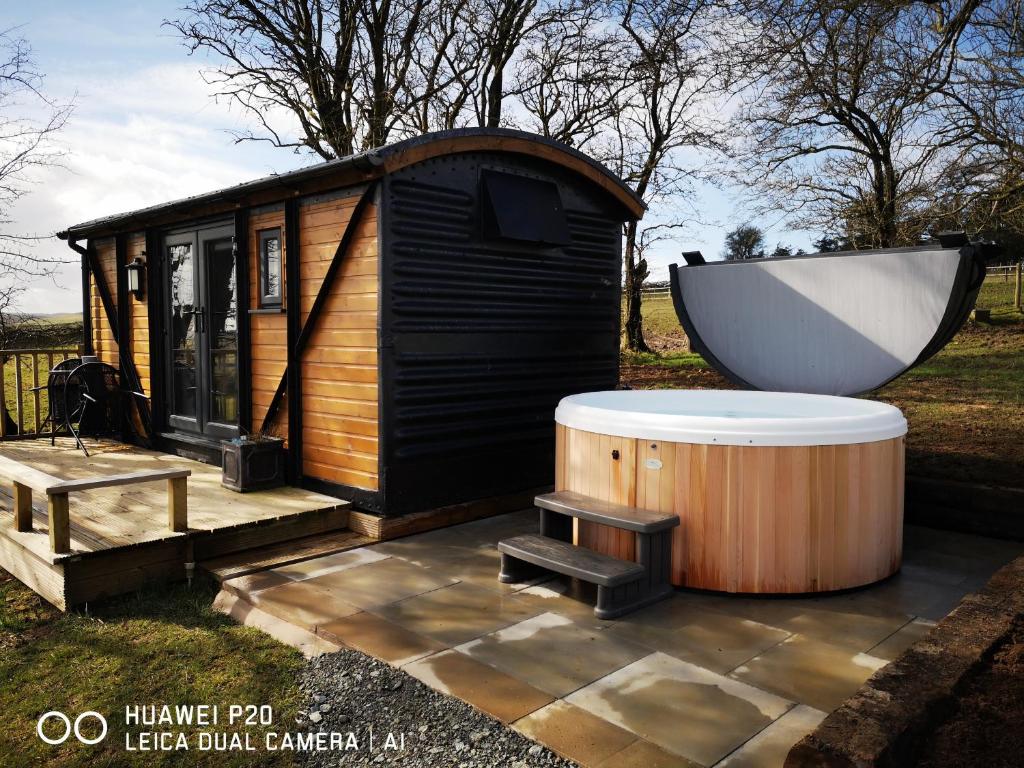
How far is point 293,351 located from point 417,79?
8764 mm

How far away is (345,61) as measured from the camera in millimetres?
11516

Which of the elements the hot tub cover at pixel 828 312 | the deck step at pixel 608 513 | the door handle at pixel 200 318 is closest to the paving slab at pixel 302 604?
the deck step at pixel 608 513

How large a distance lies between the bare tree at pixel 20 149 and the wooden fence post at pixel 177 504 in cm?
705

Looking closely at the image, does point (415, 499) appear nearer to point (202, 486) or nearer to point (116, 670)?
point (202, 486)

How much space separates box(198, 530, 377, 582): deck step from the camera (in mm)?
3777

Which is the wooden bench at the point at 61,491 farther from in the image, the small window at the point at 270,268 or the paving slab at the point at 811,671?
the paving slab at the point at 811,671

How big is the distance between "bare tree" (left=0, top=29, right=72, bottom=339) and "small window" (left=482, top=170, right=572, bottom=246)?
7120mm

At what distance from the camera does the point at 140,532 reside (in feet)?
12.5

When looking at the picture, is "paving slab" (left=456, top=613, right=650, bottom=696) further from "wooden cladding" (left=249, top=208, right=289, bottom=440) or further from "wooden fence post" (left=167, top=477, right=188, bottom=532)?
"wooden cladding" (left=249, top=208, right=289, bottom=440)

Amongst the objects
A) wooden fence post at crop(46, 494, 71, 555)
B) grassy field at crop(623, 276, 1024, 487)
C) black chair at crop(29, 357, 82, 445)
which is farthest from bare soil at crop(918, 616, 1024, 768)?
black chair at crop(29, 357, 82, 445)

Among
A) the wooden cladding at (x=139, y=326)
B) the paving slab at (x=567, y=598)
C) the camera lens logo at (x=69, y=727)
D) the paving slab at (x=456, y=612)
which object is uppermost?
the wooden cladding at (x=139, y=326)

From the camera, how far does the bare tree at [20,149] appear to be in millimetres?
9055

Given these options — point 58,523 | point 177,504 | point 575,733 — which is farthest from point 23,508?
point 575,733

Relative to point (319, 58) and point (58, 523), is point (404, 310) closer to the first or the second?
point (58, 523)
